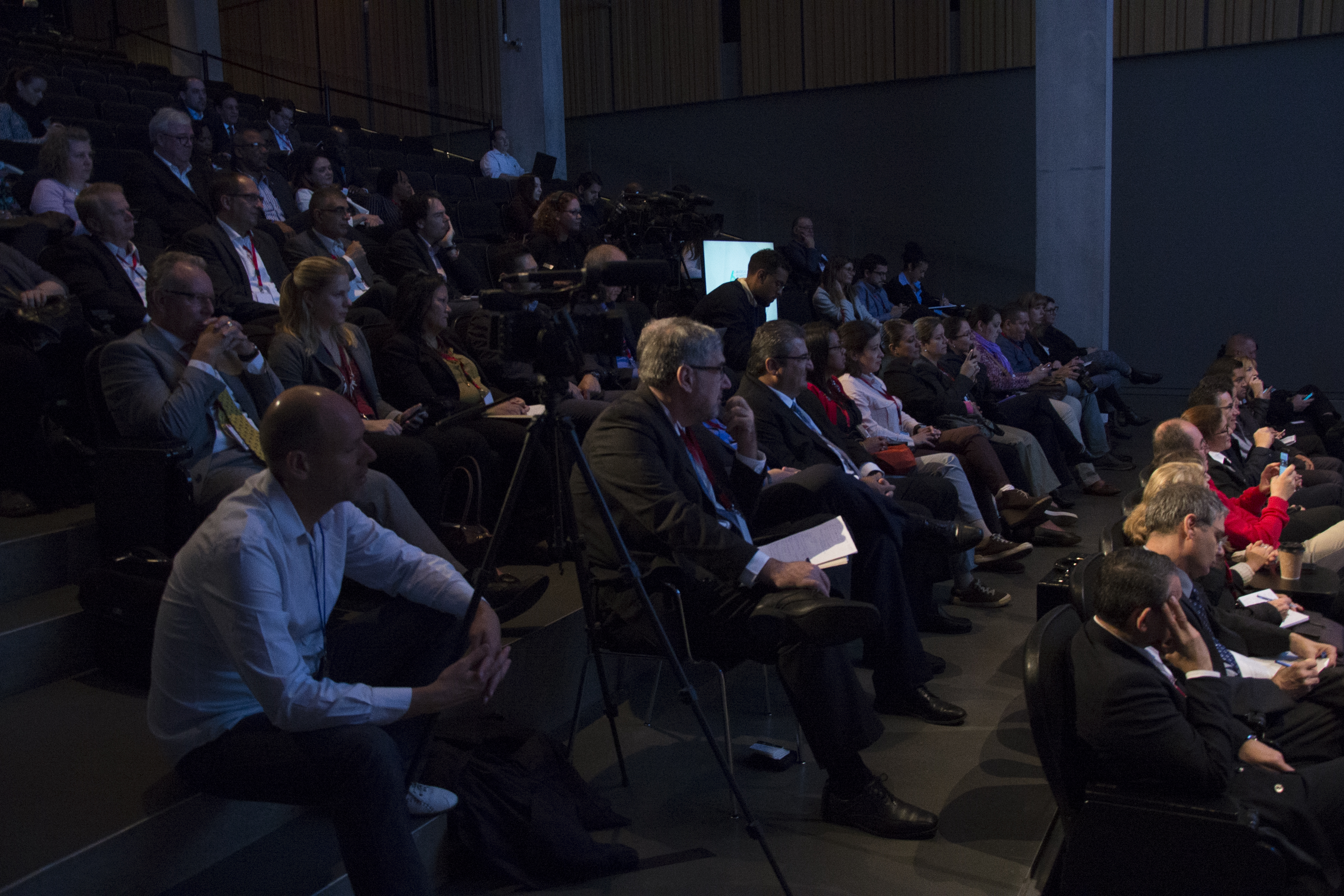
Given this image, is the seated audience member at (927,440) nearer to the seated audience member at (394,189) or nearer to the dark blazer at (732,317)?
the dark blazer at (732,317)

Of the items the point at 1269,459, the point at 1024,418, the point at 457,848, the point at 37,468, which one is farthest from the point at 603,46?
the point at 457,848

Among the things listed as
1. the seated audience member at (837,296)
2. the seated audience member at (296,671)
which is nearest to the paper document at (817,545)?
the seated audience member at (296,671)

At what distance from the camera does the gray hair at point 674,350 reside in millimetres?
2689

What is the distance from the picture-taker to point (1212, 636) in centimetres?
228

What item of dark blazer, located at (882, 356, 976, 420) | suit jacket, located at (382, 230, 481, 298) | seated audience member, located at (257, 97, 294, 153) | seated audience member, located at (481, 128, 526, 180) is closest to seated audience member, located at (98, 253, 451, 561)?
suit jacket, located at (382, 230, 481, 298)

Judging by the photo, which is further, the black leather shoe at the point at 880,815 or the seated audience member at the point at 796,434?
the seated audience member at the point at 796,434

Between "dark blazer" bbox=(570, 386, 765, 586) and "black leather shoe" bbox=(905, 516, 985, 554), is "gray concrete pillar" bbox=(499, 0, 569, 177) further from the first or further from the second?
"dark blazer" bbox=(570, 386, 765, 586)

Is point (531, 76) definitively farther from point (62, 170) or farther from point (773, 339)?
point (773, 339)

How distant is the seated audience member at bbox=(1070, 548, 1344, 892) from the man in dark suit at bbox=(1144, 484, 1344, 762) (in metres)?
0.13

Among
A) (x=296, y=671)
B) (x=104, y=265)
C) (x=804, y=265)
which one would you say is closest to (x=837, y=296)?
(x=804, y=265)

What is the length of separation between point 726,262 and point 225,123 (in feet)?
13.7

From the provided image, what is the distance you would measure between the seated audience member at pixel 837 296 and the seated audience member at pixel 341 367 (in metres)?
4.32

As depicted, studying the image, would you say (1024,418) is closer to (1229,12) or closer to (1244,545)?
(1244,545)

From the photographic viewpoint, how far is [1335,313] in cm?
898
